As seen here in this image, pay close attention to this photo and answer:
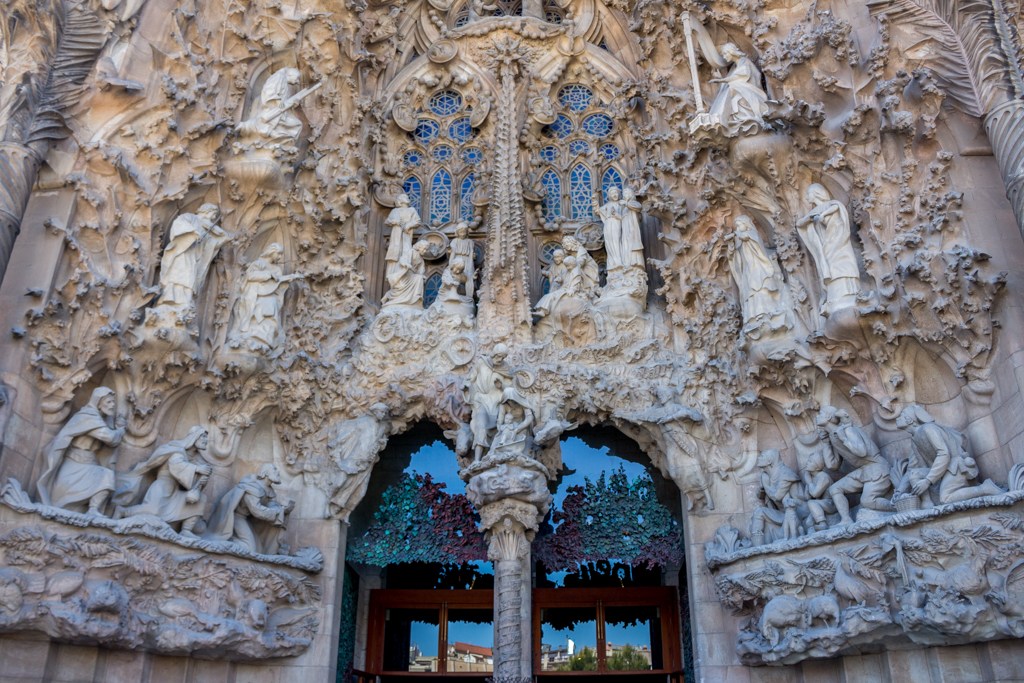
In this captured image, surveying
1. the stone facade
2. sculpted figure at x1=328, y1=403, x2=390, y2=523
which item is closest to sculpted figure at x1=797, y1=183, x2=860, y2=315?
the stone facade

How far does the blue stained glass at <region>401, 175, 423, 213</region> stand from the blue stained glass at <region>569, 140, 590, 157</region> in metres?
2.11

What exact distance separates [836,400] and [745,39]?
4198mm

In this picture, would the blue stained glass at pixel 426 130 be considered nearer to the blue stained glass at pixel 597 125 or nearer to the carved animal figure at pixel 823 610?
the blue stained glass at pixel 597 125

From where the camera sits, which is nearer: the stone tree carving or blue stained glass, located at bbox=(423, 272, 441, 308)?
the stone tree carving

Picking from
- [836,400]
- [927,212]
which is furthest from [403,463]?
[927,212]

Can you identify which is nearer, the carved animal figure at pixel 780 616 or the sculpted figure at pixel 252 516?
the carved animal figure at pixel 780 616

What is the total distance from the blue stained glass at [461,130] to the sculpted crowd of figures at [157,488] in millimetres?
5287

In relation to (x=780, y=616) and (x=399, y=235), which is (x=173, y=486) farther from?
(x=780, y=616)

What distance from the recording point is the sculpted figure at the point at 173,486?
26.6 feet

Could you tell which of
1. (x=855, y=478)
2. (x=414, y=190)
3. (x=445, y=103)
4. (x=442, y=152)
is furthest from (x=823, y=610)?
(x=445, y=103)

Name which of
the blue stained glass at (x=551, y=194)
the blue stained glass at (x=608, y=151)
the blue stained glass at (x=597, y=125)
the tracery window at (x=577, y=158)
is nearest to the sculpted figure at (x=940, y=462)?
the tracery window at (x=577, y=158)

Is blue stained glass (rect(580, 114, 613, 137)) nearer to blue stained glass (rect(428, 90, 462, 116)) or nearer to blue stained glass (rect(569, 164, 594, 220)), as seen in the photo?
blue stained glass (rect(569, 164, 594, 220))

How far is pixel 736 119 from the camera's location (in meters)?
9.09

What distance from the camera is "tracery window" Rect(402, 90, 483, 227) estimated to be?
11547mm
